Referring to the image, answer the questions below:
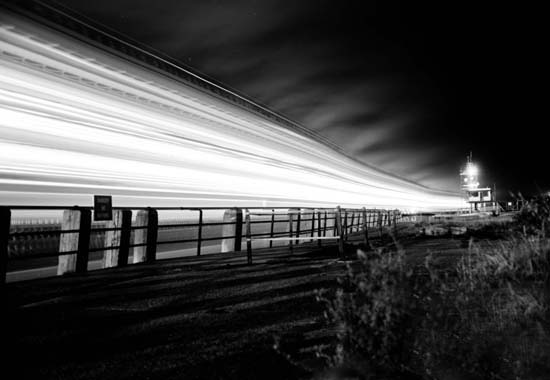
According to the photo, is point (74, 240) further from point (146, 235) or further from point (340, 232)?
point (340, 232)

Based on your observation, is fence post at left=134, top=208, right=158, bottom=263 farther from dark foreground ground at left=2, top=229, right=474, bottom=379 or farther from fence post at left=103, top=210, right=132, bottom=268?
dark foreground ground at left=2, top=229, right=474, bottom=379

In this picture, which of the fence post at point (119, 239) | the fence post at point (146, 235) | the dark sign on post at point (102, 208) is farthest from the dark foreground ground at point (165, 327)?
the fence post at point (146, 235)

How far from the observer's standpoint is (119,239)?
7.61 m

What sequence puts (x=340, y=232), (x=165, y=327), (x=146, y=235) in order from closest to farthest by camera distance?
(x=165, y=327)
(x=340, y=232)
(x=146, y=235)

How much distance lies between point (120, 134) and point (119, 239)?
89.7 inches

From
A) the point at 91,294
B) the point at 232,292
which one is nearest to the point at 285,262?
the point at 232,292

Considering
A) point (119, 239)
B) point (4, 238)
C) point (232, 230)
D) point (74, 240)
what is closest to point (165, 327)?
point (4, 238)

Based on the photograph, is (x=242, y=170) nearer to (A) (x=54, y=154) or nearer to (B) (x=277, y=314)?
(A) (x=54, y=154)

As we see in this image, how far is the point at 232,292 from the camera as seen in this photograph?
4.77 metres

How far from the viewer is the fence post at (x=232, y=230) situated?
10664 mm

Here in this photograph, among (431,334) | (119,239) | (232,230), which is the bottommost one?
(431,334)

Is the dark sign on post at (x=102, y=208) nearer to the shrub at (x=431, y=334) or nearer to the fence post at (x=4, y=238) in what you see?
the fence post at (x=4, y=238)

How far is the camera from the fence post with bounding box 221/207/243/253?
420 inches

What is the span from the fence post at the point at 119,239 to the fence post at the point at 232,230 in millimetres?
3355
